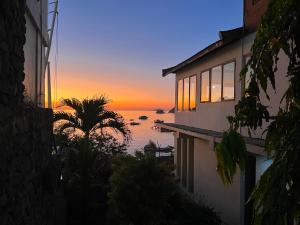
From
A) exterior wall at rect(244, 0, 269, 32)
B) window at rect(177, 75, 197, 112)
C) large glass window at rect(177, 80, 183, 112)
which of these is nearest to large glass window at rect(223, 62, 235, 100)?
exterior wall at rect(244, 0, 269, 32)

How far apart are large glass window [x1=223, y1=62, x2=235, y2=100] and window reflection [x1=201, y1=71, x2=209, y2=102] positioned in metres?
1.82

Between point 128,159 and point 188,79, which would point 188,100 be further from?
point 128,159

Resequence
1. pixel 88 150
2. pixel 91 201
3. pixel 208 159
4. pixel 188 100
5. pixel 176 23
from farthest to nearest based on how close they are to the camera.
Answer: pixel 176 23 < pixel 188 100 < pixel 208 159 < pixel 88 150 < pixel 91 201

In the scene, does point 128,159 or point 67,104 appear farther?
point 67,104

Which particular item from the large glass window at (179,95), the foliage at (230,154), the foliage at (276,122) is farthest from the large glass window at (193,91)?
the foliage at (230,154)

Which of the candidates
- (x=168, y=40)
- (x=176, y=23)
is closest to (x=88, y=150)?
(x=176, y=23)

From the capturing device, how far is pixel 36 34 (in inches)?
325

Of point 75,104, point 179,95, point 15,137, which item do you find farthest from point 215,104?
point 15,137

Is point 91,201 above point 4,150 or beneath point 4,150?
beneath

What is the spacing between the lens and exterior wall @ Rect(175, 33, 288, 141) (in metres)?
7.84

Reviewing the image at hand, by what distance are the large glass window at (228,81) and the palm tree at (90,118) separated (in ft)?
20.9

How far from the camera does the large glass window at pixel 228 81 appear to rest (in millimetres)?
10617

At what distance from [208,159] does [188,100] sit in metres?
3.09

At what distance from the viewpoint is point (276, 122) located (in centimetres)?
193
